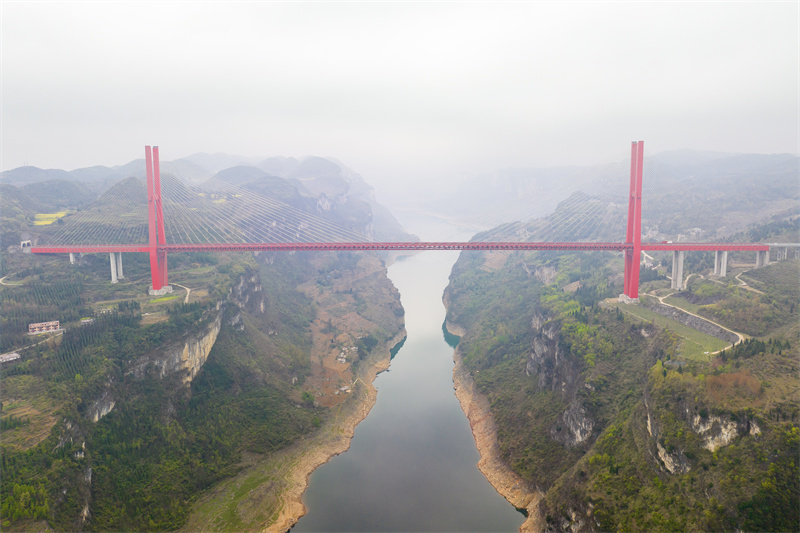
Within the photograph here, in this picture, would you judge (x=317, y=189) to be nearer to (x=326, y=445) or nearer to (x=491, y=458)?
(x=326, y=445)

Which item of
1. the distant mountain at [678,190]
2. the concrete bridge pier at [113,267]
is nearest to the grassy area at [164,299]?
the concrete bridge pier at [113,267]

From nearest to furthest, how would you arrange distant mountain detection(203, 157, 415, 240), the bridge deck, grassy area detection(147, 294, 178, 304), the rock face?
the rock face → grassy area detection(147, 294, 178, 304) → the bridge deck → distant mountain detection(203, 157, 415, 240)

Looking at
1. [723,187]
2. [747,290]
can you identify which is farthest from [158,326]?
[723,187]

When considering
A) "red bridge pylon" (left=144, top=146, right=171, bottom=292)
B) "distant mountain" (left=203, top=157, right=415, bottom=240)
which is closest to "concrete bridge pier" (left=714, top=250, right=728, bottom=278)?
"red bridge pylon" (left=144, top=146, right=171, bottom=292)

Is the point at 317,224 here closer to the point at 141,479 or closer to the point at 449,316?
the point at 449,316

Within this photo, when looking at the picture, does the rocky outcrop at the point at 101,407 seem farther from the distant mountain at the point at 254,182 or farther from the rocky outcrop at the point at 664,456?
the distant mountain at the point at 254,182

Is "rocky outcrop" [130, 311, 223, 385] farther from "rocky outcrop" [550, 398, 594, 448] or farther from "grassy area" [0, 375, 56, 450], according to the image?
"rocky outcrop" [550, 398, 594, 448]

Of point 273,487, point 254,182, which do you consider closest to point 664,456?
point 273,487
